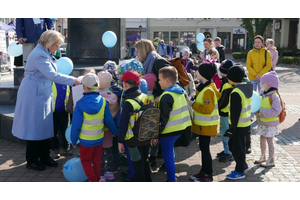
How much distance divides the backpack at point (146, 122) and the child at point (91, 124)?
449 mm

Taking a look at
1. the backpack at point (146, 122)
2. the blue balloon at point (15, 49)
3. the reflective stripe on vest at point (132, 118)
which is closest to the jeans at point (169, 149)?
the backpack at point (146, 122)

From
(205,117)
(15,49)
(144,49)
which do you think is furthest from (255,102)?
(15,49)

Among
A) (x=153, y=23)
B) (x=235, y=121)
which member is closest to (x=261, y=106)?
(x=235, y=121)

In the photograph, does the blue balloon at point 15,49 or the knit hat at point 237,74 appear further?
the blue balloon at point 15,49

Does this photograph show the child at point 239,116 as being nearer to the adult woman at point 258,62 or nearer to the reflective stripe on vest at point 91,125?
the reflective stripe on vest at point 91,125

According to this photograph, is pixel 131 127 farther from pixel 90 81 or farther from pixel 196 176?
pixel 196 176

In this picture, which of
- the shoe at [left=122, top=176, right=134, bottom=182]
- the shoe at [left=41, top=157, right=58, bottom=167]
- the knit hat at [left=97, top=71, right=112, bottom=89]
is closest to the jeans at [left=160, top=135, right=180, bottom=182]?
the shoe at [left=122, top=176, right=134, bottom=182]

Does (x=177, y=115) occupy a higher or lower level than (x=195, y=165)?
higher

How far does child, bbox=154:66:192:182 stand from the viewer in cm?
391

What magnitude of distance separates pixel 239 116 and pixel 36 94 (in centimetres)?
295

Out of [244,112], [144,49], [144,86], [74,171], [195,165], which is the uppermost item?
[144,49]

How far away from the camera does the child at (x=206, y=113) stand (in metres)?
4.26

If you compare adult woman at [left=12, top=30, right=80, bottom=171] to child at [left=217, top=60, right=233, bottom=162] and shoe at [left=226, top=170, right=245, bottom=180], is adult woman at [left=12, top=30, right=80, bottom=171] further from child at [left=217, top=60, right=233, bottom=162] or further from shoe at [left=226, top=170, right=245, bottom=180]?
shoe at [left=226, top=170, right=245, bottom=180]

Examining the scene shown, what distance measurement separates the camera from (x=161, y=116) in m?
3.91
